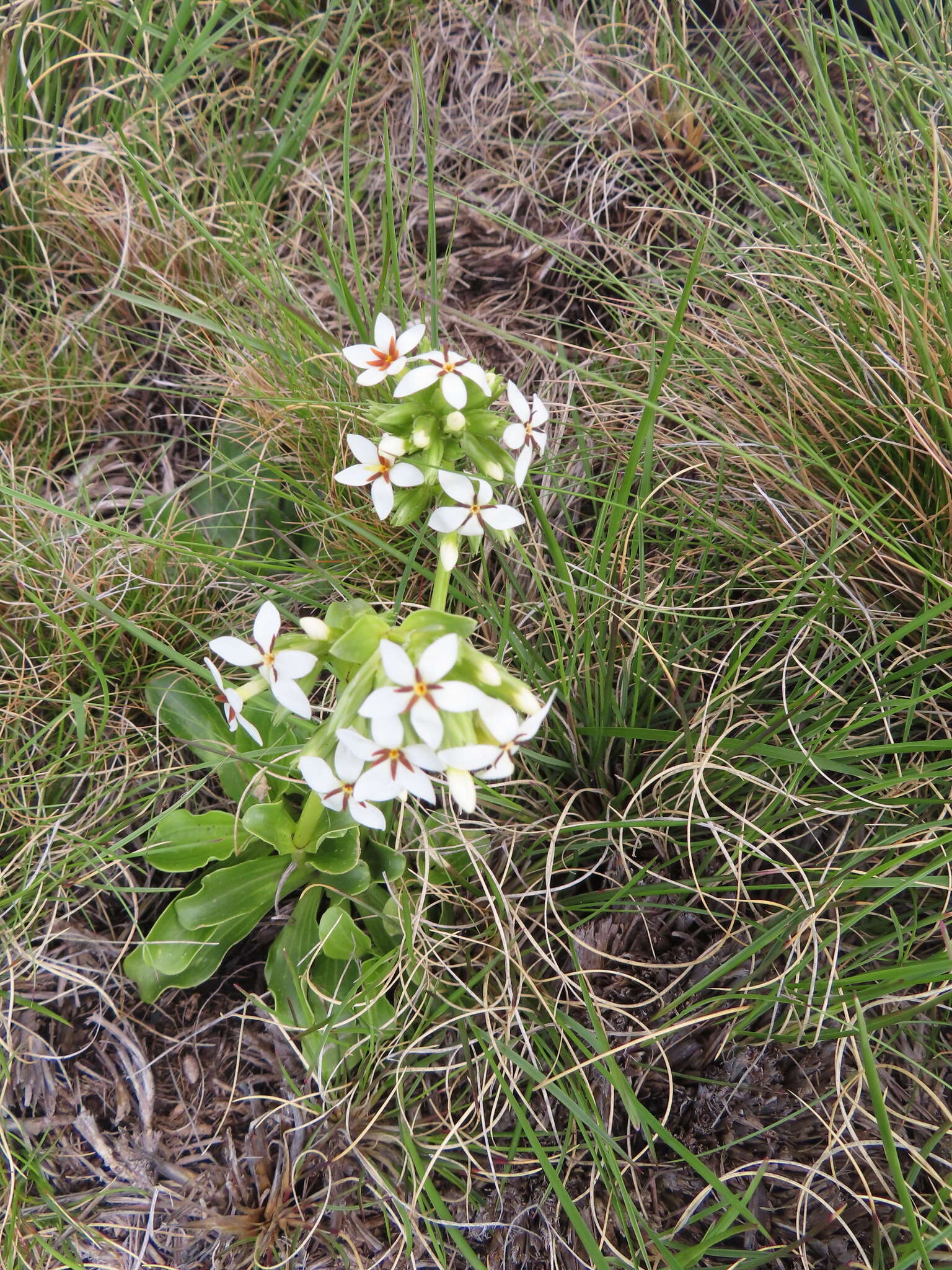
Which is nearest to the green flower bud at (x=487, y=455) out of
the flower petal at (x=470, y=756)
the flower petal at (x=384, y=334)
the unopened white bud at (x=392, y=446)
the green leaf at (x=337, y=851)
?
the unopened white bud at (x=392, y=446)

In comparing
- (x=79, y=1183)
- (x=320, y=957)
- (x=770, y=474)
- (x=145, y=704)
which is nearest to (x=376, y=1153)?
(x=320, y=957)

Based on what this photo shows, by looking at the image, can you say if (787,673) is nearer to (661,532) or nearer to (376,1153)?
(661,532)

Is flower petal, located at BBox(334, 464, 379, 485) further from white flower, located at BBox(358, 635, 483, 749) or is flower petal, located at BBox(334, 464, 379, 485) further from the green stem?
white flower, located at BBox(358, 635, 483, 749)

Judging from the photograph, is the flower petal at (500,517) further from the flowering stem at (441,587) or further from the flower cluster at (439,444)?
the flowering stem at (441,587)

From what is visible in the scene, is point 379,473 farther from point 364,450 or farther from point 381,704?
point 381,704

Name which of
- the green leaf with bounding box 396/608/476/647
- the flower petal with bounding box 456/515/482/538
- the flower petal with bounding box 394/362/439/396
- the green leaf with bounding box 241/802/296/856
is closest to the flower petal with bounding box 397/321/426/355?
the flower petal with bounding box 394/362/439/396
